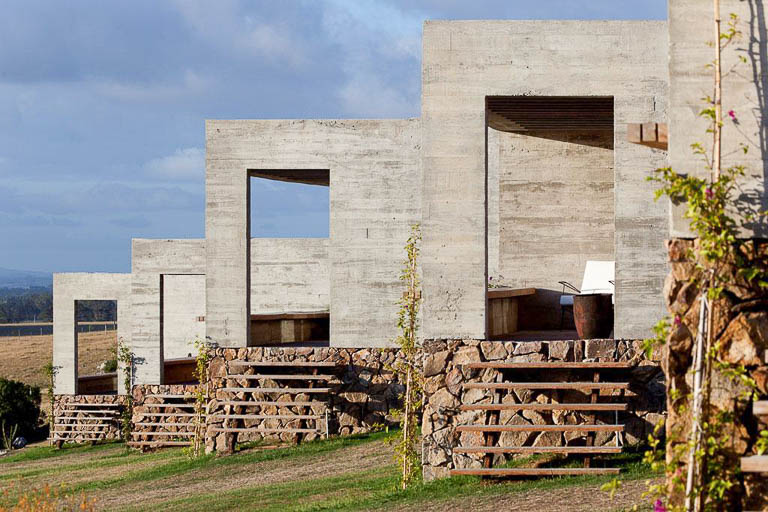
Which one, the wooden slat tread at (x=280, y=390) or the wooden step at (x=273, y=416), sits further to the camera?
the wooden step at (x=273, y=416)

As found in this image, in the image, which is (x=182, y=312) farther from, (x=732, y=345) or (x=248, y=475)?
(x=732, y=345)

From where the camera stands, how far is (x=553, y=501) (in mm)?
9367

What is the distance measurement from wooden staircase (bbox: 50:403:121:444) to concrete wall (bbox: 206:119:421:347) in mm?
7849

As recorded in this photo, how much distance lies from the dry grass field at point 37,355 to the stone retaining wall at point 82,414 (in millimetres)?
15915

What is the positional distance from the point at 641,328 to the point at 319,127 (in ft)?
24.0

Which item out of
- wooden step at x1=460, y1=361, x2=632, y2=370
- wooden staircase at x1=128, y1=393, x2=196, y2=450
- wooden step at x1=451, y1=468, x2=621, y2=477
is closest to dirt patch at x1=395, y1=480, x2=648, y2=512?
wooden step at x1=451, y1=468, x2=621, y2=477

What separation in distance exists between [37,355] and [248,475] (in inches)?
1549

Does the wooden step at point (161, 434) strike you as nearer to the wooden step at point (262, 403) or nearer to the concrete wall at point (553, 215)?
the wooden step at point (262, 403)

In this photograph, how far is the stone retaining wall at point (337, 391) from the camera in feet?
53.7

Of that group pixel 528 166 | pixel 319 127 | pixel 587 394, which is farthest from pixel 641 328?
pixel 319 127

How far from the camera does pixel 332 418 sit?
54.6 feet

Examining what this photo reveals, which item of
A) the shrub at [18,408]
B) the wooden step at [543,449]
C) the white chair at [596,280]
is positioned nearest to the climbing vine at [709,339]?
the wooden step at [543,449]

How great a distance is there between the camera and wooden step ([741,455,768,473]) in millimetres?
5121

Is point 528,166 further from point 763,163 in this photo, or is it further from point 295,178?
point 763,163
